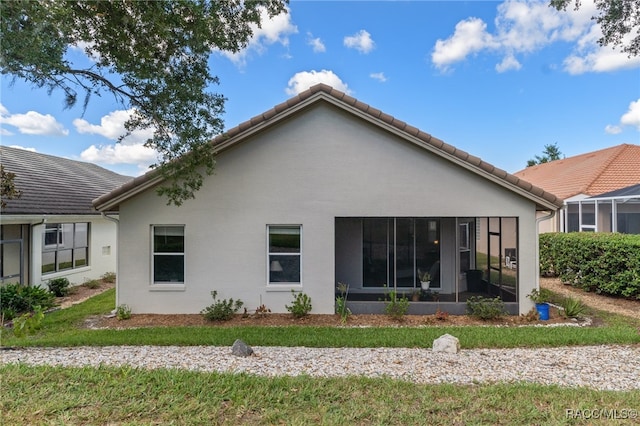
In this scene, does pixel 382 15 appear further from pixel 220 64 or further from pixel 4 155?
pixel 4 155

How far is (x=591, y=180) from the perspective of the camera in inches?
750

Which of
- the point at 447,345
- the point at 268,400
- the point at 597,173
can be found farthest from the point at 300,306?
the point at 597,173

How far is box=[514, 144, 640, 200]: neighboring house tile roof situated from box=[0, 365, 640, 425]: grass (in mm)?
18341

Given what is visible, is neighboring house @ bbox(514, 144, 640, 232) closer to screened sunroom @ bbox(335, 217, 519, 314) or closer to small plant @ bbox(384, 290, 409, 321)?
screened sunroom @ bbox(335, 217, 519, 314)

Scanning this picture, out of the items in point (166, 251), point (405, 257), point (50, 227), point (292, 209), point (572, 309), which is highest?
point (292, 209)

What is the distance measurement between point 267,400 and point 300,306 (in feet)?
15.5

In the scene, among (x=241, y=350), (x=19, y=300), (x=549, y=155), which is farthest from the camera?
(x=549, y=155)

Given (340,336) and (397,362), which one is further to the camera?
(340,336)

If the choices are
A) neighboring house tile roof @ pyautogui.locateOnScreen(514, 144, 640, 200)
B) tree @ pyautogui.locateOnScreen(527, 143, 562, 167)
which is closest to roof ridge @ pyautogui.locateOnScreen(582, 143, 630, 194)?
neighboring house tile roof @ pyautogui.locateOnScreen(514, 144, 640, 200)

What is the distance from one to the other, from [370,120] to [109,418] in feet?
27.5

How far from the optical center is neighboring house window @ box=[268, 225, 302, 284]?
9.62 m

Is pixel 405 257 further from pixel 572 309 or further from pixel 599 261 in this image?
pixel 599 261

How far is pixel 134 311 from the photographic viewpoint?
376 inches

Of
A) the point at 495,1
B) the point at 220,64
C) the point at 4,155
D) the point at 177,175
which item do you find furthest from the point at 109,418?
the point at 4,155
